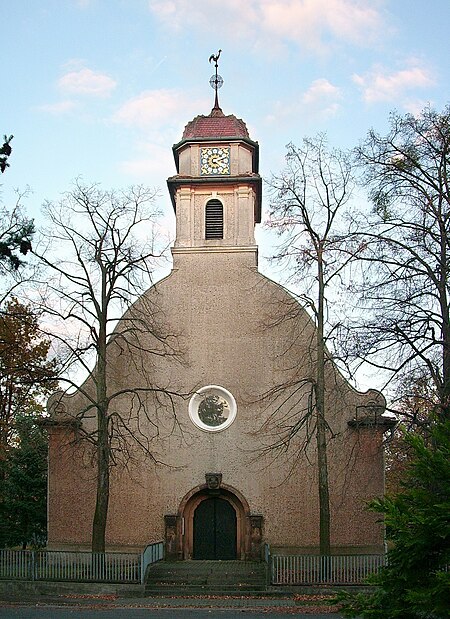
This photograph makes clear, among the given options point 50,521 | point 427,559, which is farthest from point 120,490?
point 427,559

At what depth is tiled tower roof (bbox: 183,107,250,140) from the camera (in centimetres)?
2973

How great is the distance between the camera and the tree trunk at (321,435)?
77.0ft

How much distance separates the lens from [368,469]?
25.7 metres

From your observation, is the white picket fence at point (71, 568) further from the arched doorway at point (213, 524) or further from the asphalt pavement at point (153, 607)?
the arched doorway at point (213, 524)

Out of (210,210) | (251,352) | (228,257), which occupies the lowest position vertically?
(251,352)

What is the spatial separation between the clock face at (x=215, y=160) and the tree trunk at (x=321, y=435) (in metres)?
6.48

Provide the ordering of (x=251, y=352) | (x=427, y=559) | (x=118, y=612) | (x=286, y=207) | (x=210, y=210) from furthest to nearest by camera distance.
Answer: (x=210, y=210), (x=251, y=352), (x=286, y=207), (x=118, y=612), (x=427, y=559)

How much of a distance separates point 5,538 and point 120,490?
32.1 ft

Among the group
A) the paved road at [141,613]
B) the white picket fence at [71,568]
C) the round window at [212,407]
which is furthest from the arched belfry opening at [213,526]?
the paved road at [141,613]

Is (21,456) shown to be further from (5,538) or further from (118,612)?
(118,612)

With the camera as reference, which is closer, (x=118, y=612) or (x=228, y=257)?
(x=118, y=612)

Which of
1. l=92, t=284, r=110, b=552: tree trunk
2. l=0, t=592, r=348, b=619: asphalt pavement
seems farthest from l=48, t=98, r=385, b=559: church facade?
l=0, t=592, r=348, b=619: asphalt pavement

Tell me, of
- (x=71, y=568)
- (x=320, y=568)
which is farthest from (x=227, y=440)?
(x=71, y=568)

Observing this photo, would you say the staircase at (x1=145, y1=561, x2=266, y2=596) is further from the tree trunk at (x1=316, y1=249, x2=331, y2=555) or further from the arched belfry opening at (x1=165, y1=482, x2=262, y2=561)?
the tree trunk at (x1=316, y1=249, x2=331, y2=555)
